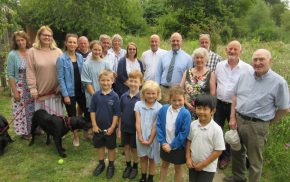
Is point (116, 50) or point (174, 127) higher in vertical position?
point (116, 50)

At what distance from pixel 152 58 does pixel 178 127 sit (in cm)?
218

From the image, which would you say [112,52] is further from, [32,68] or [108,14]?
[108,14]

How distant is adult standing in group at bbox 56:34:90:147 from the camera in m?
4.75

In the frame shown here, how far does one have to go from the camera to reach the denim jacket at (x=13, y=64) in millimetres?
4902

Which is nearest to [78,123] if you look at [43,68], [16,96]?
[43,68]

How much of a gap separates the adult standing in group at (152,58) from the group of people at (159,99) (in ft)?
0.06

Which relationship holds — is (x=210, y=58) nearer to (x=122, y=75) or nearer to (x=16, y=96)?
(x=122, y=75)

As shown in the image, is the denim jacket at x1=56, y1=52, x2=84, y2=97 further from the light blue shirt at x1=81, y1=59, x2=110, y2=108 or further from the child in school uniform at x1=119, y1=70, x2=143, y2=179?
the child in school uniform at x1=119, y1=70, x2=143, y2=179

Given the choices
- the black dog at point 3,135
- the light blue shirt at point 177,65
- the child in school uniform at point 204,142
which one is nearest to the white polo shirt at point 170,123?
the child in school uniform at point 204,142

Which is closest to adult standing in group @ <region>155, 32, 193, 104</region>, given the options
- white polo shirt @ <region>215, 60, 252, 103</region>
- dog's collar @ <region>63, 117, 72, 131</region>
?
white polo shirt @ <region>215, 60, 252, 103</region>

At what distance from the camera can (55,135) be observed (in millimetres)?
4930

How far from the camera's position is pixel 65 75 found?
4801mm

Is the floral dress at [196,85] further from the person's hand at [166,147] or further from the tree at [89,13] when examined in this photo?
the tree at [89,13]

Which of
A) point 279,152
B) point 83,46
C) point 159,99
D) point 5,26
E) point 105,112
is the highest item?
point 5,26
